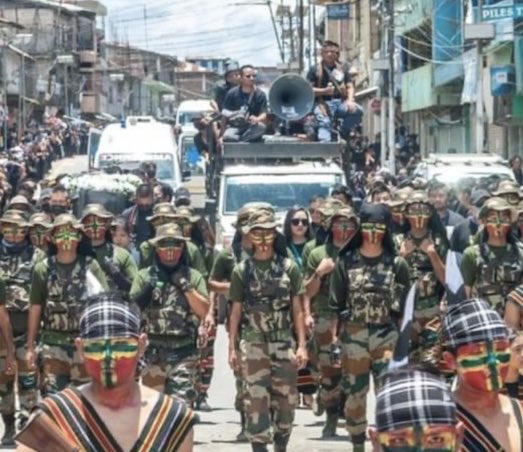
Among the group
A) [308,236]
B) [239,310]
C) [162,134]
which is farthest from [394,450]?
[162,134]

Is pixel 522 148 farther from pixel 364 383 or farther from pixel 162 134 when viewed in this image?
pixel 364 383

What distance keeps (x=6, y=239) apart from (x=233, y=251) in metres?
1.64

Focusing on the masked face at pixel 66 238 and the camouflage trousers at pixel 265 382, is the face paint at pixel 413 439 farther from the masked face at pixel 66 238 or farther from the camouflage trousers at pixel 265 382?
the masked face at pixel 66 238

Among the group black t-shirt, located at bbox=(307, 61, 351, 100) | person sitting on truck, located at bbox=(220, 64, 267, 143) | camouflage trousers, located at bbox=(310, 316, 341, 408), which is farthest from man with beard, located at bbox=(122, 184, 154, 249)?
black t-shirt, located at bbox=(307, 61, 351, 100)

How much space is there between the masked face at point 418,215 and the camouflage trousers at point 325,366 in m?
0.96

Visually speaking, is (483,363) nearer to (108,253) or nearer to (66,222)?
(66,222)

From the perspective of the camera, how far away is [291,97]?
2369 cm

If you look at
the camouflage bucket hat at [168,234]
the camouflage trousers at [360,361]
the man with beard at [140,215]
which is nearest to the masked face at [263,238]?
the camouflage bucket hat at [168,234]

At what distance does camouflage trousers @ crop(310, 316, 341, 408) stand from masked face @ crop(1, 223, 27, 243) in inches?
89.8

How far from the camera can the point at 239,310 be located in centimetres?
1182

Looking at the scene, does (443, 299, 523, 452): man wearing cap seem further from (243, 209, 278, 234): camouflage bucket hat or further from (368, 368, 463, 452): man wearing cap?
(243, 209, 278, 234): camouflage bucket hat

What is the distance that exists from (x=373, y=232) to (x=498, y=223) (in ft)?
3.26

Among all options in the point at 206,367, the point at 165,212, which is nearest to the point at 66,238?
the point at 165,212

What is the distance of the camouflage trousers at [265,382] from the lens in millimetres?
11828
